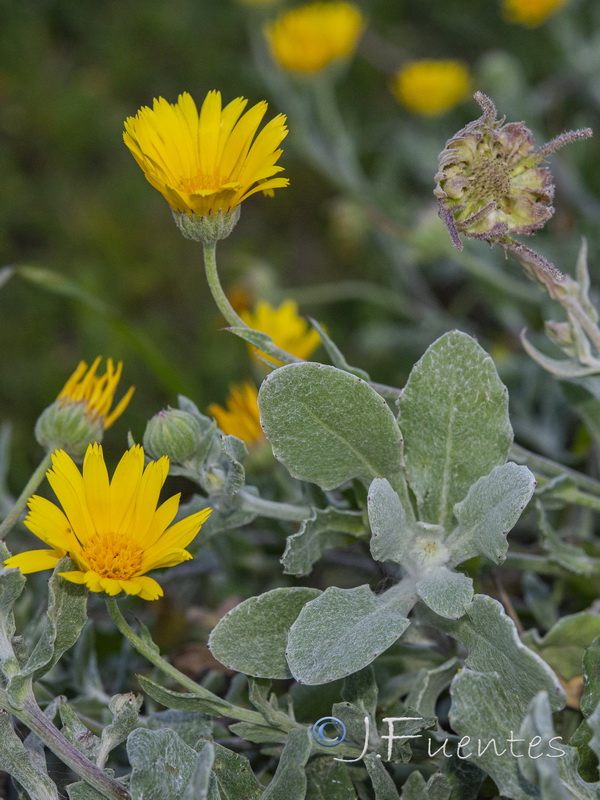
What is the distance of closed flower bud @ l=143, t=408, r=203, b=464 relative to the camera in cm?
Answer: 126

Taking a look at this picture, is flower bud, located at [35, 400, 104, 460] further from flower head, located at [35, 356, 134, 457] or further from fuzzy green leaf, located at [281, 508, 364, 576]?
fuzzy green leaf, located at [281, 508, 364, 576]

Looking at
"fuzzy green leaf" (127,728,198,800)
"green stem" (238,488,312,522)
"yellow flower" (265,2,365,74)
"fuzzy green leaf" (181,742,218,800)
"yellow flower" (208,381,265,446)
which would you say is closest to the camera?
"fuzzy green leaf" (181,742,218,800)

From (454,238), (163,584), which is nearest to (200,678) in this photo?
(163,584)

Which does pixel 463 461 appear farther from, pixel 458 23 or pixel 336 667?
pixel 458 23

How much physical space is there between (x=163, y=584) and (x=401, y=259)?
1420mm

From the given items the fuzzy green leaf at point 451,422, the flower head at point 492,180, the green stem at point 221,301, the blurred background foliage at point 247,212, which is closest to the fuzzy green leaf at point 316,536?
the fuzzy green leaf at point 451,422

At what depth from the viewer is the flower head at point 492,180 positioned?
3.92 feet

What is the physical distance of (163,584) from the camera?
1859 millimetres

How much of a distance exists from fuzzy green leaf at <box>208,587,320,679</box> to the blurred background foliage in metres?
1.05

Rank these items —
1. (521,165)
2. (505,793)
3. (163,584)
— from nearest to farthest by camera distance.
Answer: (505,793)
(521,165)
(163,584)

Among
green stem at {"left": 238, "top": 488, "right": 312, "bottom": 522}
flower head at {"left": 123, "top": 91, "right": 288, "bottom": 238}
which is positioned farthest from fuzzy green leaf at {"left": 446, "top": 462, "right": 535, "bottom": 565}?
Answer: flower head at {"left": 123, "top": 91, "right": 288, "bottom": 238}

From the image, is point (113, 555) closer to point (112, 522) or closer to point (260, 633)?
point (112, 522)

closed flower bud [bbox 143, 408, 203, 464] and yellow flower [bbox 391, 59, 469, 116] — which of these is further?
yellow flower [bbox 391, 59, 469, 116]

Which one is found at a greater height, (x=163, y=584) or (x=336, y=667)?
Result: (x=336, y=667)
